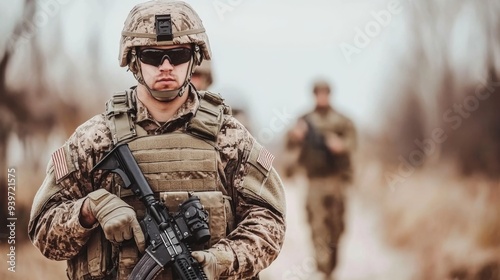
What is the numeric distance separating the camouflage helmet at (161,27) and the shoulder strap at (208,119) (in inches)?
5.3

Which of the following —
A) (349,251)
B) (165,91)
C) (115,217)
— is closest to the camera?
(115,217)

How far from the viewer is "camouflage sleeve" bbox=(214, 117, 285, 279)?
2.49m

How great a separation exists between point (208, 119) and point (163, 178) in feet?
0.58

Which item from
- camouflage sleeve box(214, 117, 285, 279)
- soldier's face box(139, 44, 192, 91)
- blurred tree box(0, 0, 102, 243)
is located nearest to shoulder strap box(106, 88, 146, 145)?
soldier's face box(139, 44, 192, 91)

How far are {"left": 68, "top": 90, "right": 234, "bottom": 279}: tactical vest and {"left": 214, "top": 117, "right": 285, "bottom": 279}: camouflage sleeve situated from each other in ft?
0.10

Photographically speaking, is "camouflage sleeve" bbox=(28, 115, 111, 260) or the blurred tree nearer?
"camouflage sleeve" bbox=(28, 115, 111, 260)

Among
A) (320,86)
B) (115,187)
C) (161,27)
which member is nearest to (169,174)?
(115,187)

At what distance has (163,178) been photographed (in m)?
2.50

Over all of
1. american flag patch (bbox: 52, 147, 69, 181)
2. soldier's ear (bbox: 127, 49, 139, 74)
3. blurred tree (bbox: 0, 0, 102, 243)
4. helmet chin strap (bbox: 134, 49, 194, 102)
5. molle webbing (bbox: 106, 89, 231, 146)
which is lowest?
A: blurred tree (bbox: 0, 0, 102, 243)

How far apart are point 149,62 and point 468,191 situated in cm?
314

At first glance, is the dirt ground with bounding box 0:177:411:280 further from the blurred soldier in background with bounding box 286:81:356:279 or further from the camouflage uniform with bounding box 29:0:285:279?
the camouflage uniform with bounding box 29:0:285:279

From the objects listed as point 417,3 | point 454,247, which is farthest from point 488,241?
point 417,3

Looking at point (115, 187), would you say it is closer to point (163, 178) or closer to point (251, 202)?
point (163, 178)

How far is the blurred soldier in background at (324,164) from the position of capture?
16.4ft
